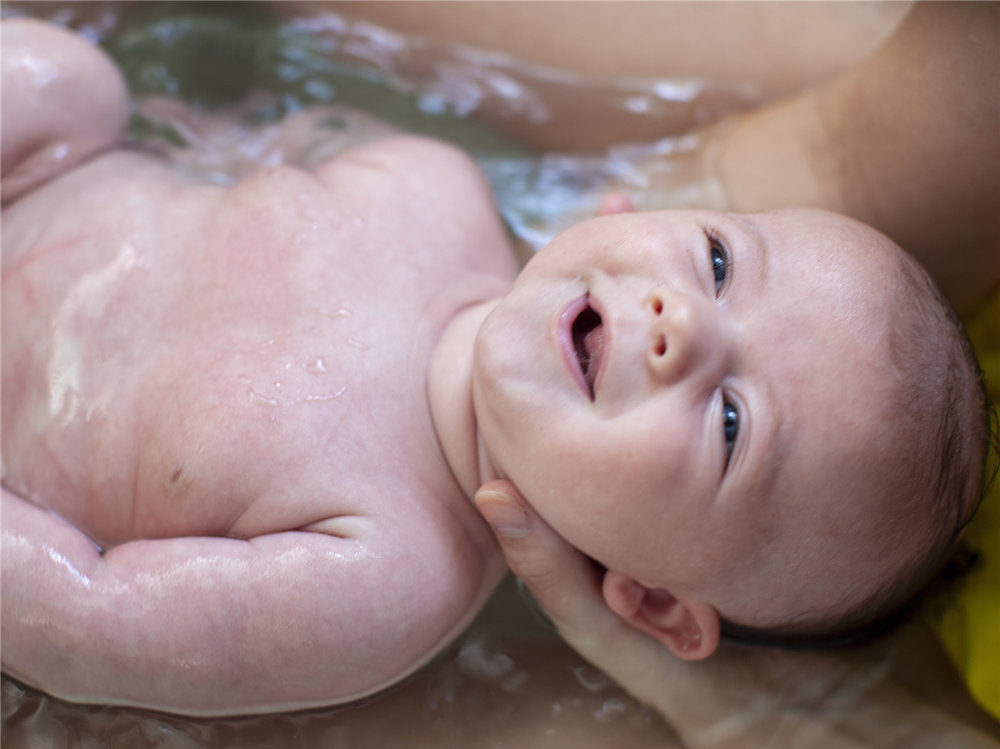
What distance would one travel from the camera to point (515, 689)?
3.93ft

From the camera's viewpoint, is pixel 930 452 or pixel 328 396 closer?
pixel 930 452

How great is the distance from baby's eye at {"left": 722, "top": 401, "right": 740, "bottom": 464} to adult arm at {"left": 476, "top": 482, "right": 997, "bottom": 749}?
0.24 m

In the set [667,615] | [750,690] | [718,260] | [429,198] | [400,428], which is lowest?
[750,690]

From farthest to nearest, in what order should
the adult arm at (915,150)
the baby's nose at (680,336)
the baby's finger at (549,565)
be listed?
the adult arm at (915,150)
the baby's finger at (549,565)
the baby's nose at (680,336)

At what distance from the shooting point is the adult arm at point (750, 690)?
43.7 inches

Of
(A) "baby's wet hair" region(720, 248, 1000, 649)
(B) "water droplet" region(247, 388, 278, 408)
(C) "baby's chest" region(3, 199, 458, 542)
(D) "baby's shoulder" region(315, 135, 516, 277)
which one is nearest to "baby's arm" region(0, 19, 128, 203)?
(C) "baby's chest" region(3, 199, 458, 542)

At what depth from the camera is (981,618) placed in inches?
44.5

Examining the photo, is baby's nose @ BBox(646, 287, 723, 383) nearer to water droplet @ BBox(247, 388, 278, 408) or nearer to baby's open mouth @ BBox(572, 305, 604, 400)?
baby's open mouth @ BBox(572, 305, 604, 400)

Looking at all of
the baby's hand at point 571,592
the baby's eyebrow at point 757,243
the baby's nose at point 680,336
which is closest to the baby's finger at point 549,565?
the baby's hand at point 571,592

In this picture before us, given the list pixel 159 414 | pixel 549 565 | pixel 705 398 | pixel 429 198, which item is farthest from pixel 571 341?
pixel 159 414

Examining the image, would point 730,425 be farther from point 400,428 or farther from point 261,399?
point 261,399

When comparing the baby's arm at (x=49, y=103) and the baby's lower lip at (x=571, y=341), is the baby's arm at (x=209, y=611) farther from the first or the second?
the baby's arm at (x=49, y=103)

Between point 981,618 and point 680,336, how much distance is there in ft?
1.90

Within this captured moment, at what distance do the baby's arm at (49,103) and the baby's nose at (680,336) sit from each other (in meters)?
0.81
